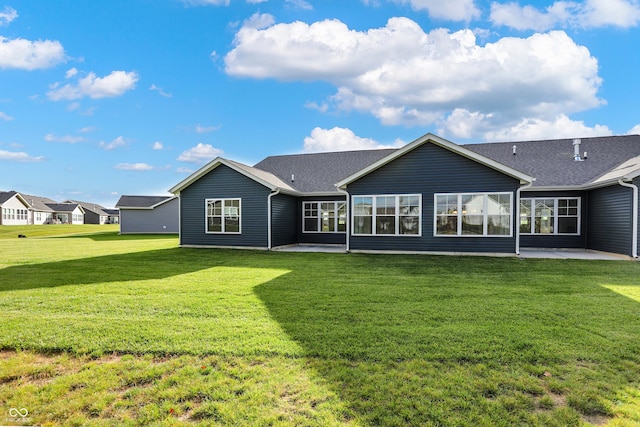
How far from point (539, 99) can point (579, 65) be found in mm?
3231

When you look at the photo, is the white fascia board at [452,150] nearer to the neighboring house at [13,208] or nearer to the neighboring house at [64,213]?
the neighboring house at [13,208]

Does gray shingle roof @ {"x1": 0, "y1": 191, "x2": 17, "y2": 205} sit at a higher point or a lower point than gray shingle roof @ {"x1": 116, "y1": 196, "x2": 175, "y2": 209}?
higher

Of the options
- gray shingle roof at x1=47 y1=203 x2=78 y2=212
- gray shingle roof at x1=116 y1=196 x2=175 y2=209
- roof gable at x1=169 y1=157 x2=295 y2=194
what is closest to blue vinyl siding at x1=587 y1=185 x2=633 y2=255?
roof gable at x1=169 y1=157 x2=295 y2=194

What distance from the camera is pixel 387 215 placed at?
13750mm

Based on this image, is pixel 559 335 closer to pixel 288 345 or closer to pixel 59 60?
pixel 288 345

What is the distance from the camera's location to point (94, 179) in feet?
94.1

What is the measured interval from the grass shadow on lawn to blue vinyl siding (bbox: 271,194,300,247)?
7.94 metres

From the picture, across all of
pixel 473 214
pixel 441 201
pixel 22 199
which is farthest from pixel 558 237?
pixel 22 199

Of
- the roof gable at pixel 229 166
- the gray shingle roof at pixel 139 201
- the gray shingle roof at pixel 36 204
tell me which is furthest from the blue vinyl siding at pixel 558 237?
the gray shingle roof at pixel 36 204

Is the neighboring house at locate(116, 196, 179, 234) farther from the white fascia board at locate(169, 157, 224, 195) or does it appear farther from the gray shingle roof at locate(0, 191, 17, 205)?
the gray shingle roof at locate(0, 191, 17, 205)

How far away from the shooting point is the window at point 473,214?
12555mm

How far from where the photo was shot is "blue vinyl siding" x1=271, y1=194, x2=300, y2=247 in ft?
51.1

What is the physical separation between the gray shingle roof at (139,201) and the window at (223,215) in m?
17.6

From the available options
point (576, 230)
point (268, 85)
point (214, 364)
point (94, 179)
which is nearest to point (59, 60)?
point (268, 85)
